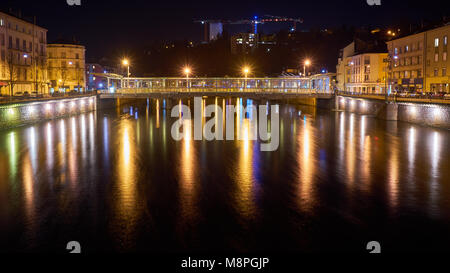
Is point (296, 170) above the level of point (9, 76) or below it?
below

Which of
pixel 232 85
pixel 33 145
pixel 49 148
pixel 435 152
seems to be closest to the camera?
pixel 435 152

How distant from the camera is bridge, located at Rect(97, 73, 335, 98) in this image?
66938mm

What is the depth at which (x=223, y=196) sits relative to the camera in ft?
54.5

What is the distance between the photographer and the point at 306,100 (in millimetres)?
89812

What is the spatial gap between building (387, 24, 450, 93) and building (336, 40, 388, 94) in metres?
3.08

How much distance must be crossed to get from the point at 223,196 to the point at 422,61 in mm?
55998

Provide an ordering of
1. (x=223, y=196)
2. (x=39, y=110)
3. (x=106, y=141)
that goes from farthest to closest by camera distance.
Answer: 1. (x=39, y=110)
2. (x=106, y=141)
3. (x=223, y=196)

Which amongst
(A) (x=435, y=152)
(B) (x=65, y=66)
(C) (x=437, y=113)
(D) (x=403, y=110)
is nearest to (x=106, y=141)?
(A) (x=435, y=152)

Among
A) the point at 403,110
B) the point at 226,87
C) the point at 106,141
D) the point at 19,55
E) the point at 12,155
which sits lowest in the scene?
the point at 12,155

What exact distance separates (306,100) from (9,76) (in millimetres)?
51425

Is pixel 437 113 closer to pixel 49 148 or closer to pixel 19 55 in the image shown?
pixel 49 148

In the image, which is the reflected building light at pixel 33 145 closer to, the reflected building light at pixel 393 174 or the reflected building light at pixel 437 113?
the reflected building light at pixel 393 174
